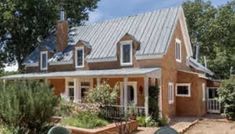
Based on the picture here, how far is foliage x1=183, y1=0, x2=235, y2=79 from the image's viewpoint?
153 ft

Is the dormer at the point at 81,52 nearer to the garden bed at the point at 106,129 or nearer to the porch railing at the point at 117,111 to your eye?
the porch railing at the point at 117,111

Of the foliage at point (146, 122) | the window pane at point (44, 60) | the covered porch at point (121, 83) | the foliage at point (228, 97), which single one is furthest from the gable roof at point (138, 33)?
the foliage at point (228, 97)

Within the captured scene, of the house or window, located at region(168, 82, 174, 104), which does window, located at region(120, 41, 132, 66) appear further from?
window, located at region(168, 82, 174, 104)

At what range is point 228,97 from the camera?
24047 mm

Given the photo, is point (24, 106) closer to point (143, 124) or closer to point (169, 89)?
point (143, 124)

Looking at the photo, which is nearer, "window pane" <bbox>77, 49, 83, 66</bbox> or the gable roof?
the gable roof

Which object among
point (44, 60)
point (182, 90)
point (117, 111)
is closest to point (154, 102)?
point (117, 111)

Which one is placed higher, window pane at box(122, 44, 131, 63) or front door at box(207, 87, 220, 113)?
window pane at box(122, 44, 131, 63)

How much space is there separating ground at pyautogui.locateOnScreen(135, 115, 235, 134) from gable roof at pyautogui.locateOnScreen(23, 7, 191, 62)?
5022 mm

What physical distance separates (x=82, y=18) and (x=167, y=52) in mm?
20724

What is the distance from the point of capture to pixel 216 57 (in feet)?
158

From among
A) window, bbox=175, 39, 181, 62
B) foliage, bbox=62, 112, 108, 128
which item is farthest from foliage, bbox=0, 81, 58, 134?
window, bbox=175, 39, 181, 62

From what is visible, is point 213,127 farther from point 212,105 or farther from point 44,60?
point 44,60

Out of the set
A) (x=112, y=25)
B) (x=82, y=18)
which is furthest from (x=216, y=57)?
(x=112, y=25)
